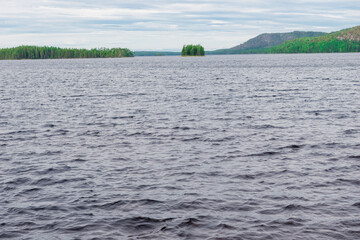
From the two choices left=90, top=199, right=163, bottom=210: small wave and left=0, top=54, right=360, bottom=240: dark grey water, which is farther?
left=90, top=199, right=163, bottom=210: small wave

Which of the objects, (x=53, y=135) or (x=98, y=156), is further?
(x=53, y=135)

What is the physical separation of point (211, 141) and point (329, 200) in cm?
1211

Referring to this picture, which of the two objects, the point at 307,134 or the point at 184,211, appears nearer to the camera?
the point at 184,211

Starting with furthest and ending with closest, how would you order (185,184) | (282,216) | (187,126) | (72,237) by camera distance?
(187,126)
(185,184)
(282,216)
(72,237)

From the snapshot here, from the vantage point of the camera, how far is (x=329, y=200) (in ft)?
53.0

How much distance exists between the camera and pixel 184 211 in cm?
1524

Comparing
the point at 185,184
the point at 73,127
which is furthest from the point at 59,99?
the point at 185,184

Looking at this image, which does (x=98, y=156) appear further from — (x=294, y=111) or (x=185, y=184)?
(x=294, y=111)

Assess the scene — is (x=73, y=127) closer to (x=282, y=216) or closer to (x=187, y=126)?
(x=187, y=126)

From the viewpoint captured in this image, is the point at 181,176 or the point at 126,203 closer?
the point at 126,203

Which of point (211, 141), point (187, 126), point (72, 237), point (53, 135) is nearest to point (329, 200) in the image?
point (72, 237)

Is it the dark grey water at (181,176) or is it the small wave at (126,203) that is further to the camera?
the small wave at (126,203)

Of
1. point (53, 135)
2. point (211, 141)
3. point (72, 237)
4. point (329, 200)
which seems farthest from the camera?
point (53, 135)

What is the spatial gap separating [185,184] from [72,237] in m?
6.51
